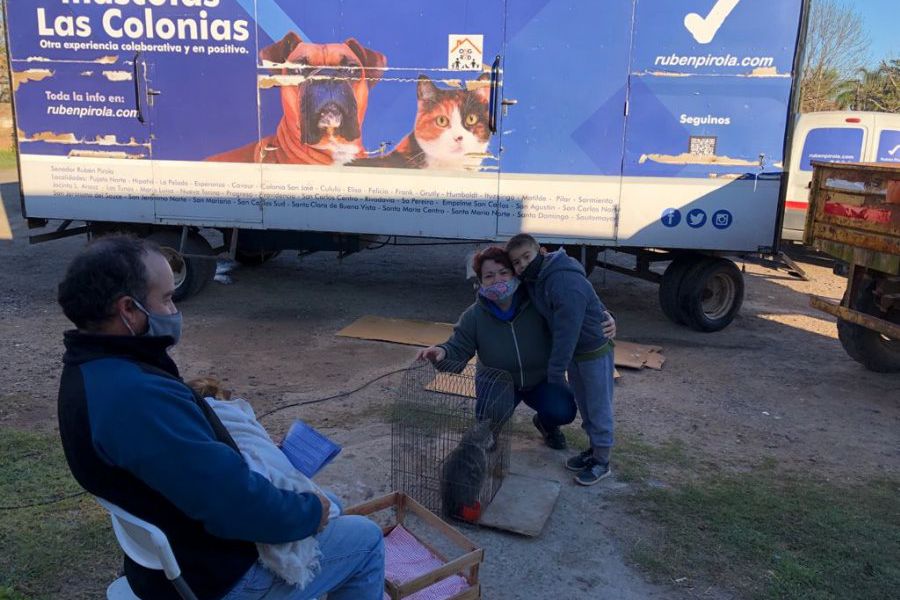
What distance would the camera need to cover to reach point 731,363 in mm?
6480

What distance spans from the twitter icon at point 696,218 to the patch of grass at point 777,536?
313 centimetres

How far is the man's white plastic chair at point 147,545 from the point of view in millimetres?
1688

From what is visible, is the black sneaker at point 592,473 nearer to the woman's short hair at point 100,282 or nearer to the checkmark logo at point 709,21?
the woman's short hair at point 100,282

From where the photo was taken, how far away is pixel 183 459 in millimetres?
1658

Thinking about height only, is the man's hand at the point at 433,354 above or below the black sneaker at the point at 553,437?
above

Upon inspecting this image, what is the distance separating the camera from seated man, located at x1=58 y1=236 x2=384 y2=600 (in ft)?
5.41

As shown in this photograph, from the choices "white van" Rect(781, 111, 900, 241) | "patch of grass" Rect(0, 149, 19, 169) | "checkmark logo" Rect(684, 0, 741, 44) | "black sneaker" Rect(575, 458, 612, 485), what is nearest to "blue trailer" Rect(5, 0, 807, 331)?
"checkmark logo" Rect(684, 0, 741, 44)

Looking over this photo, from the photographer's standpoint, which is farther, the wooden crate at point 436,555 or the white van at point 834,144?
the white van at point 834,144

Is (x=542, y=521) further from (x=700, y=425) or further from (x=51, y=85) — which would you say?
(x=51, y=85)

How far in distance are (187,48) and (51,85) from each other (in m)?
1.45

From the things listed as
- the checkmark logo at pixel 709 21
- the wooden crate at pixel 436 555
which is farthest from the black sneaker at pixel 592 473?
the checkmark logo at pixel 709 21

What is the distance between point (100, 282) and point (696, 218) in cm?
611

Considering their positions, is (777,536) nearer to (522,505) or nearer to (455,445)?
(522,505)

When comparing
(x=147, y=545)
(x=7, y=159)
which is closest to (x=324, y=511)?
(x=147, y=545)
